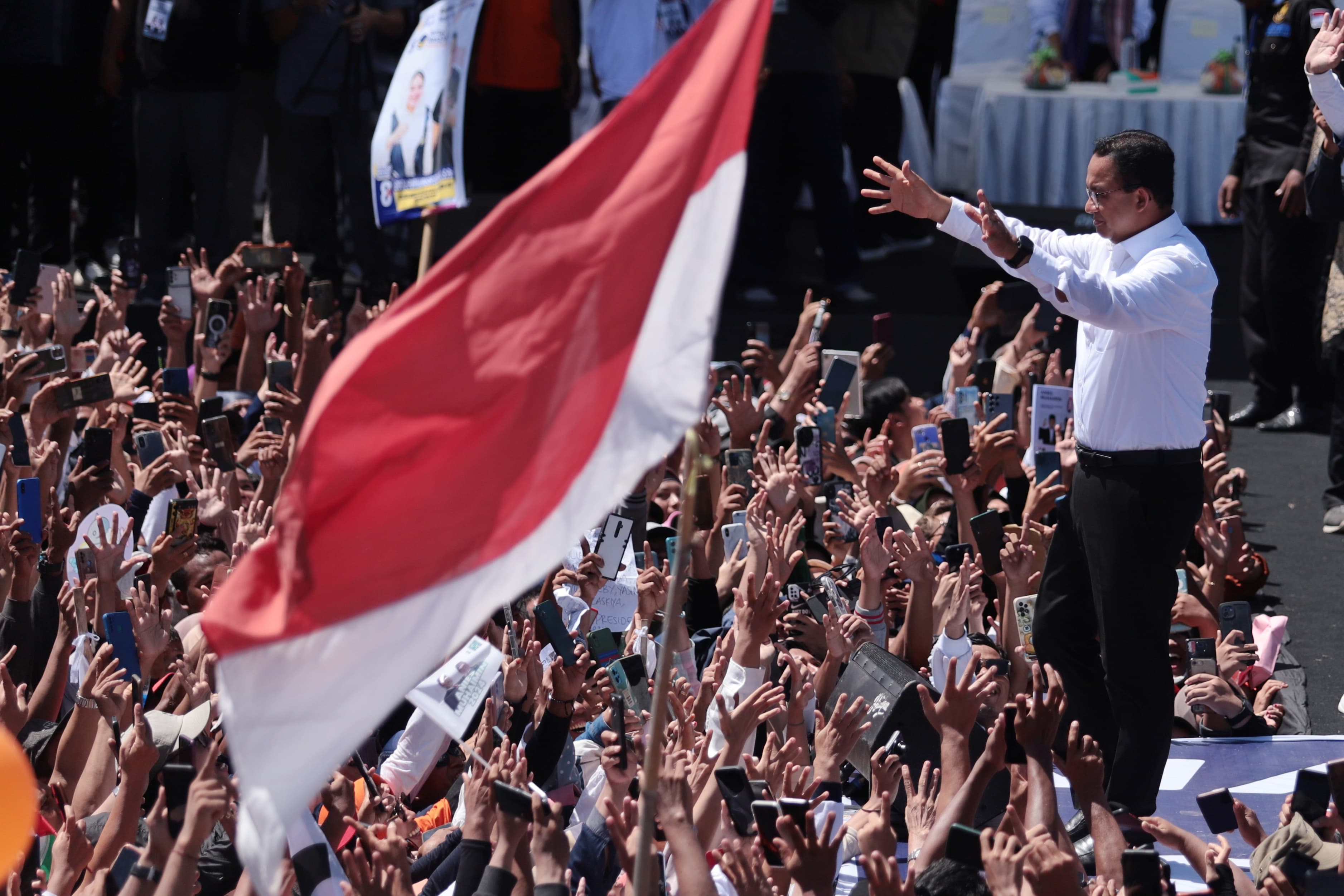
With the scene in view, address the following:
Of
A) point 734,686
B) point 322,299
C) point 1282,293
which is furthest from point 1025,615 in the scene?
point 1282,293

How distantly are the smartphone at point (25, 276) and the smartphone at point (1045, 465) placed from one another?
13.4 feet

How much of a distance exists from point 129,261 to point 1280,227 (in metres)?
5.05

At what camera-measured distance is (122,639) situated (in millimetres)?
4023

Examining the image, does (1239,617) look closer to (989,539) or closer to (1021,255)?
(989,539)

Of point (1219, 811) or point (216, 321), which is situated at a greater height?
point (216, 321)

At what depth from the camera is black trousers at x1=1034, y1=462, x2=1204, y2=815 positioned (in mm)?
3736

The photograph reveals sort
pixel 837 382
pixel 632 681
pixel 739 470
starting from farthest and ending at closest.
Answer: pixel 837 382 < pixel 739 470 < pixel 632 681

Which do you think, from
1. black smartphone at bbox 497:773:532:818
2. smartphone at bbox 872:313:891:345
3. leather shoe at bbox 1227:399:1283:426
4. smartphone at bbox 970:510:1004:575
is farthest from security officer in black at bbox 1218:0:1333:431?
black smartphone at bbox 497:773:532:818

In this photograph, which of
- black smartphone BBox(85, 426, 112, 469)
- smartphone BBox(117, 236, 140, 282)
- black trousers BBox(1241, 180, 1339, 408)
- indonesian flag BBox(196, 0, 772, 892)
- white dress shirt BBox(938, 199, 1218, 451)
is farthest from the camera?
black trousers BBox(1241, 180, 1339, 408)

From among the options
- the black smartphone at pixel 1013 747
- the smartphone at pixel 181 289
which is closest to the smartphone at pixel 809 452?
the black smartphone at pixel 1013 747

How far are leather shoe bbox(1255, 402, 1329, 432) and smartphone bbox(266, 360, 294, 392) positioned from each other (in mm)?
4550

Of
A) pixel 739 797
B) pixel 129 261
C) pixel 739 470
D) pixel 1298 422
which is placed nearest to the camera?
pixel 739 797

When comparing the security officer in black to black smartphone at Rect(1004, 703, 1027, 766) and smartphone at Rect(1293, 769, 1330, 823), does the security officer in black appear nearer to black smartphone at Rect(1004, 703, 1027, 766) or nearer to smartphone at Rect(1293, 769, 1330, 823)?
black smartphone at Rect(1004, 703, 1027, 766)

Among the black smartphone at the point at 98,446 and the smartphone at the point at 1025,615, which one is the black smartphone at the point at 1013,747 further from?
the black smartphone at the point at 98,446
